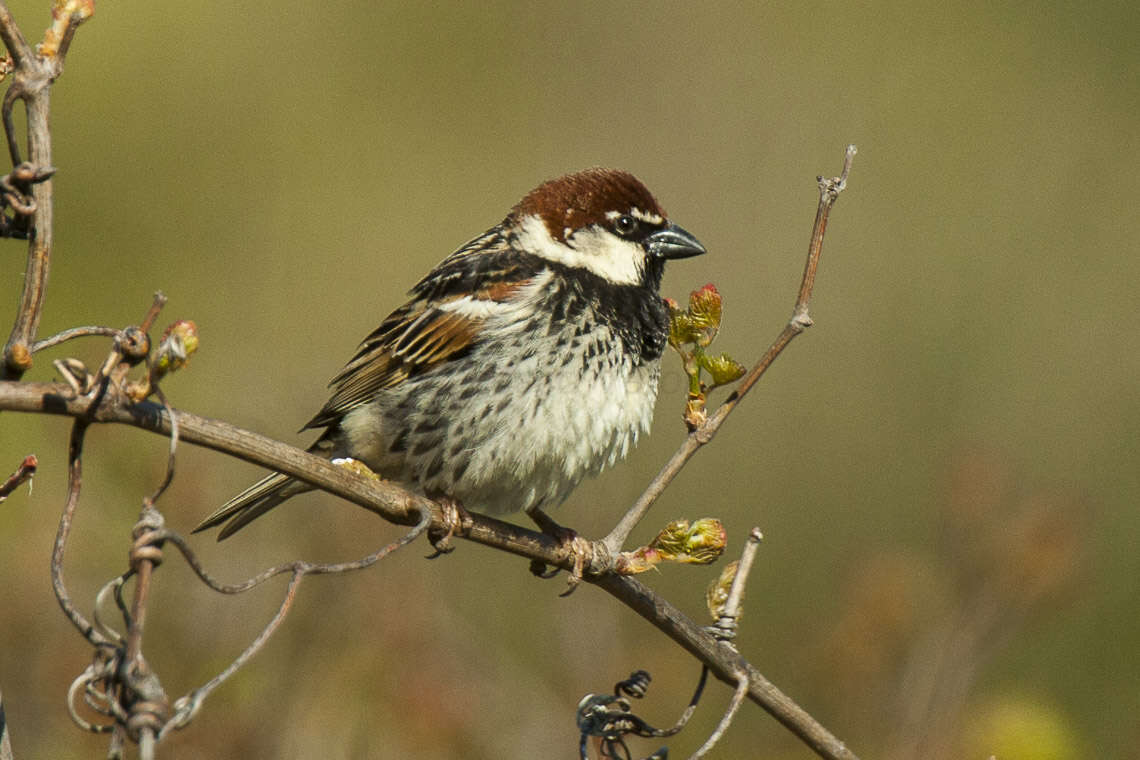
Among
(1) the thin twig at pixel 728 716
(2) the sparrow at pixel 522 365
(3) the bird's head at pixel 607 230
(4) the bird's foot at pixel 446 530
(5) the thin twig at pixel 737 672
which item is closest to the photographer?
(1) the thin twig at pixel 728 716

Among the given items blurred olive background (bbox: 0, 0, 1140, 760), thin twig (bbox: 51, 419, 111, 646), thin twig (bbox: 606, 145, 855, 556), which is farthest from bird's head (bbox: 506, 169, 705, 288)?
thin twig (bbox: 51, 419, 111, 646)

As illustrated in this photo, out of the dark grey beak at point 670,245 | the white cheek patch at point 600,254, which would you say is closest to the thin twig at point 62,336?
the white cheek patch at point 600,254

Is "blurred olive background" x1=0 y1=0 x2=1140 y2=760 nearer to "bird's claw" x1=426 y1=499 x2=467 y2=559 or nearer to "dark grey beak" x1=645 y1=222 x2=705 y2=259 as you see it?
"bird's claw" x1=426 y1=499 x2=467 y2=559

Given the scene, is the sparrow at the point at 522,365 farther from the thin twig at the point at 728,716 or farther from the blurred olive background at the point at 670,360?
the thin twig at the point at 728,716

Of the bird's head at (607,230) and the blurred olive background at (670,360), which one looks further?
the bird's head at (607,230)

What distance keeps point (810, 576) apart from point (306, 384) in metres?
2.16

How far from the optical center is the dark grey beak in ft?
10.1

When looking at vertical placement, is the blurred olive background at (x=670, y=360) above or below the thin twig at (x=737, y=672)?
below

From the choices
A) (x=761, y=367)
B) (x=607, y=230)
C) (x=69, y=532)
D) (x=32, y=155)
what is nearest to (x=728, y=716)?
(x=761, y=367)

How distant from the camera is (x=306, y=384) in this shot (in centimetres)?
372

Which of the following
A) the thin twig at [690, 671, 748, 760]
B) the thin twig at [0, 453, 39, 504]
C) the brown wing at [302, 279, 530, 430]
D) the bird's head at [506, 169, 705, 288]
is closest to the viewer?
the thin twig at [0, 453, 39, 504]

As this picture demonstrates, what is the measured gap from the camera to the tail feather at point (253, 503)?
113 inches

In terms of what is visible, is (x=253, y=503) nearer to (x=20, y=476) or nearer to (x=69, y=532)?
(x=20, y=476)

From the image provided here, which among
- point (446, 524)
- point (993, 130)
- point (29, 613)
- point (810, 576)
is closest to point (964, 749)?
point (446, 524)
